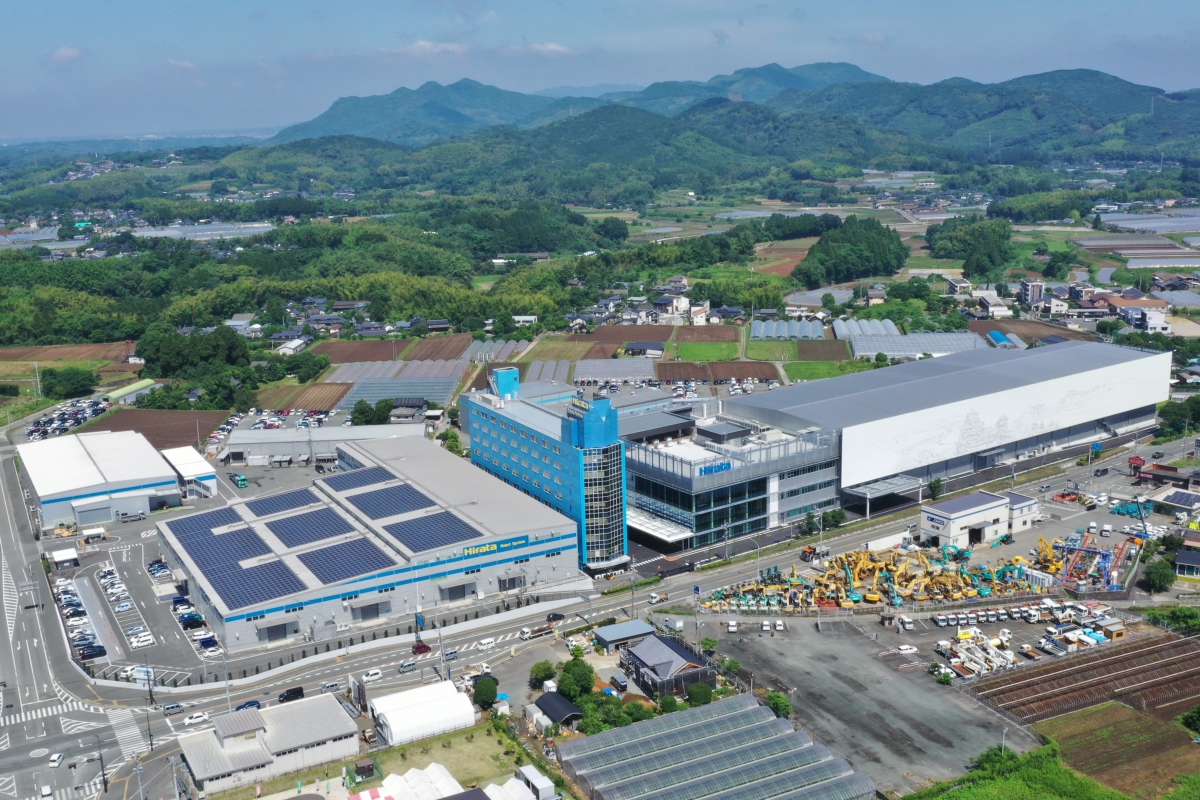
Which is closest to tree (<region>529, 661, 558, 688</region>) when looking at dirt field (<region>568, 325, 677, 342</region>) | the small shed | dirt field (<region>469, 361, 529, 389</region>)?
the small shed

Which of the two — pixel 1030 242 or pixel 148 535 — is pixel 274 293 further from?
pixel 1030 242

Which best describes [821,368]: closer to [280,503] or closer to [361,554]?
[280,503]

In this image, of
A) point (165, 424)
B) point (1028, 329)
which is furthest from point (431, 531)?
point (1028, 329)

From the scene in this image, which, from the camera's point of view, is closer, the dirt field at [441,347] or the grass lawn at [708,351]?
the grass lawn at [708,351]

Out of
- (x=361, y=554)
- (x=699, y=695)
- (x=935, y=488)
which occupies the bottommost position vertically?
(x=699, y=695)

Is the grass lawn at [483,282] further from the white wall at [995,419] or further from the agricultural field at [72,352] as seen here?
the white wall at [995,419]

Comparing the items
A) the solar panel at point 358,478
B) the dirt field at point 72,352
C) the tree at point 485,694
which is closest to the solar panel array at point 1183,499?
the tree at point 485,694

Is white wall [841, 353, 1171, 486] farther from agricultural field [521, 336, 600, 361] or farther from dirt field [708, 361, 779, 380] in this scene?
agricultural field [521, 336, 600, 361]
